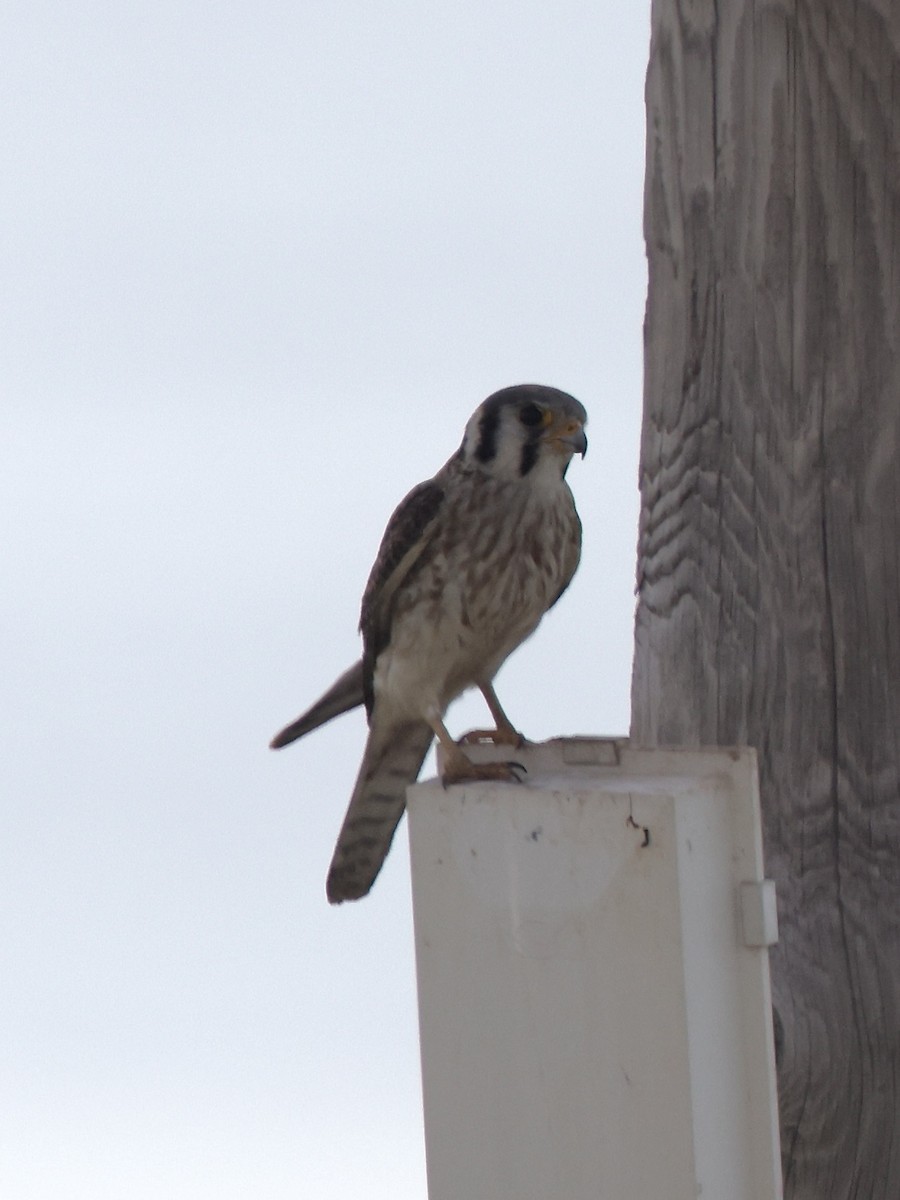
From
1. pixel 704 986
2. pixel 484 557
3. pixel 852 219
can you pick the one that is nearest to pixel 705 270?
pixel 852 219

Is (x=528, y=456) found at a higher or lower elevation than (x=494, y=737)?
higher

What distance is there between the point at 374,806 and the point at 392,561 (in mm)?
414

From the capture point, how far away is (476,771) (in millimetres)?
2006

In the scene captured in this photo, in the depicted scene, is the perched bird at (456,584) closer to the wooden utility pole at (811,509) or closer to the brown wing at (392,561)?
the brown wing at (392,561)

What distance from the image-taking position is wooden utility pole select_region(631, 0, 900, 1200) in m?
1.97

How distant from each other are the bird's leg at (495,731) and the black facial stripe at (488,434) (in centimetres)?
40

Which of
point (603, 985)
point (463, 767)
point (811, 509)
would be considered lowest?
point (603, 985)

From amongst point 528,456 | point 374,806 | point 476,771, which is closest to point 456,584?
point 528,456

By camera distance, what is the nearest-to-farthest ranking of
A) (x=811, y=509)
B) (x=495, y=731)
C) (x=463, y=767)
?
(x=811, y=509), (x=463, y=767), (x=495, y=731)

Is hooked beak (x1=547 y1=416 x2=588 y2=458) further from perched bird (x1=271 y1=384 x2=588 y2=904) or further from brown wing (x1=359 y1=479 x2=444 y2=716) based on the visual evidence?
brown wing (x1=359 y1=479 x2=444 y2=716)

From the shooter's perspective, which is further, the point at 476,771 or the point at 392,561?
the point at 392,561

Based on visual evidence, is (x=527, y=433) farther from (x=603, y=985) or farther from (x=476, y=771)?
(x=603, y=985)

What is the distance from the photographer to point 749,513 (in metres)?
2.04

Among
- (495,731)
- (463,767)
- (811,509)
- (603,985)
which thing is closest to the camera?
(603,985)
